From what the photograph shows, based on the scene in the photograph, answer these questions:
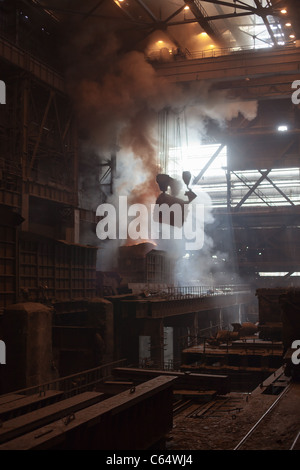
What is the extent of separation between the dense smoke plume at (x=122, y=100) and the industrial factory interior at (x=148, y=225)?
124 mm

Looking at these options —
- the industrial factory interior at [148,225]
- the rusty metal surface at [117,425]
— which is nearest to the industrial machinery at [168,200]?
the industrial factory interior at [148,225]

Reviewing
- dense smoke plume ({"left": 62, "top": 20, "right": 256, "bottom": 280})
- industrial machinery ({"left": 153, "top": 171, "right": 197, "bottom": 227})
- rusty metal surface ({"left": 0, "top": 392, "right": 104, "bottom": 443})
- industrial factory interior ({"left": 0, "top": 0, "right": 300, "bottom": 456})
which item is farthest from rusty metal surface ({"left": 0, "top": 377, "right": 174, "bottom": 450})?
dense smoke plume ({"left": 62, "top": 20, "right": 256, "bottom": 280})

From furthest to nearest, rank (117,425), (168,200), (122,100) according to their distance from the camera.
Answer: (122,100), (168,200), (117,425)

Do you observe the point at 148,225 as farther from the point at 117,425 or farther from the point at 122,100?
the point at 117,425

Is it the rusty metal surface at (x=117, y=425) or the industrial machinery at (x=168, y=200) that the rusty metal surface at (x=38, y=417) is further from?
the industrial machinery at (x=168, y=200)

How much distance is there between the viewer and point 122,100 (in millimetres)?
28594

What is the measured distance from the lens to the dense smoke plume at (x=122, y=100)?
2830 centimetres

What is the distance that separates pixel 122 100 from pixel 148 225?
924 centimetres

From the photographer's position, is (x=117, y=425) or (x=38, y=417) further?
(x=117, y=425)

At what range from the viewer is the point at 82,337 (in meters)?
19.7

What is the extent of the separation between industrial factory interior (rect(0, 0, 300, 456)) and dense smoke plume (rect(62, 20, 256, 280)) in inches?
4.9

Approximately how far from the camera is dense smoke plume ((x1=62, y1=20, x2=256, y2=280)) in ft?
92.8

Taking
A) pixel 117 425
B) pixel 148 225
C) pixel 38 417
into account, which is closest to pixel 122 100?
pixel 148 225

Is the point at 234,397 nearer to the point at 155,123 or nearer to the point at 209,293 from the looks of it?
A: the point at 155,123
